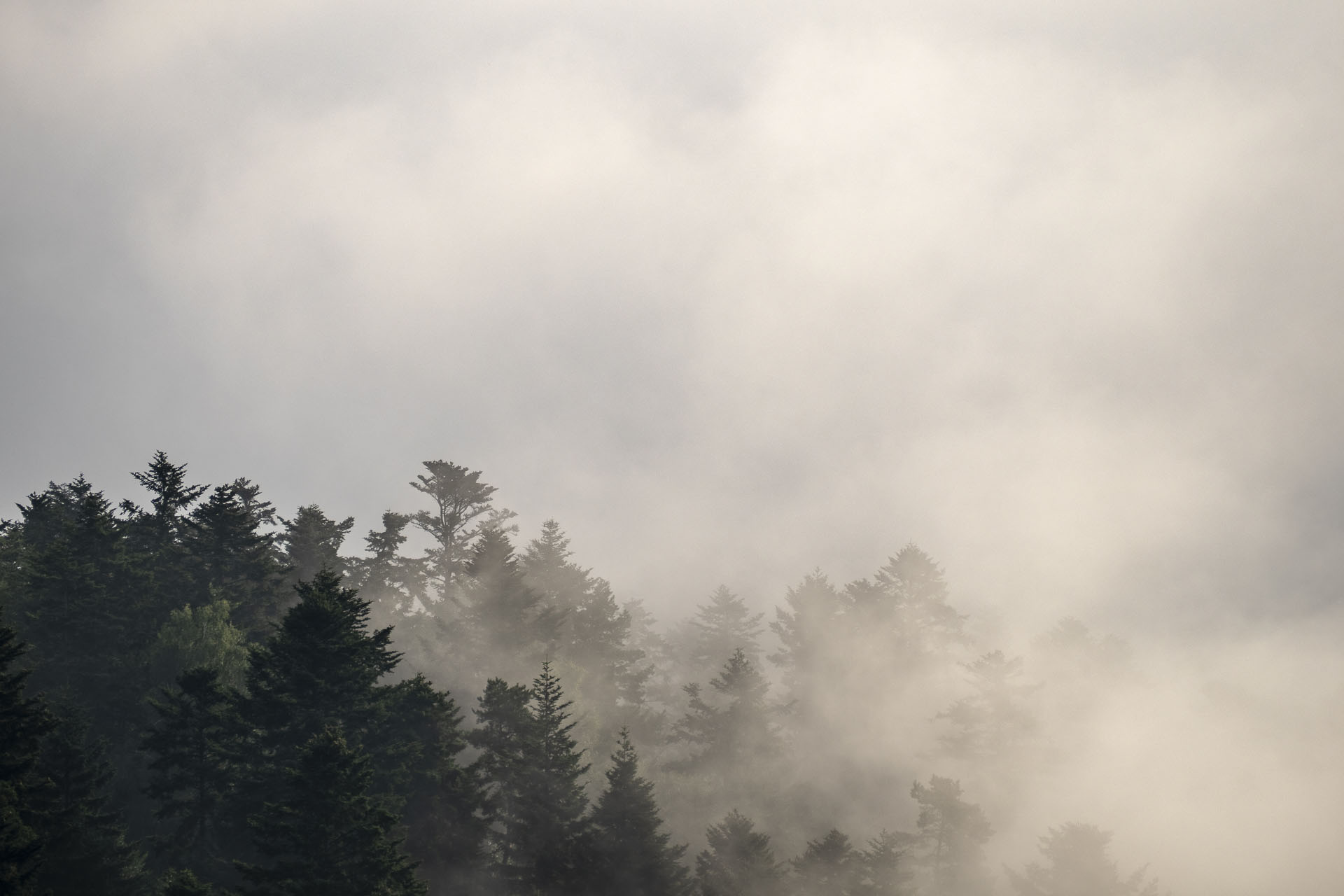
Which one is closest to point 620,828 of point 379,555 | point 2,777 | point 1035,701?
point 2,777

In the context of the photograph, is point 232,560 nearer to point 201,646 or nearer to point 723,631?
point 201,646

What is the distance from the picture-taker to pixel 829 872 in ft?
178

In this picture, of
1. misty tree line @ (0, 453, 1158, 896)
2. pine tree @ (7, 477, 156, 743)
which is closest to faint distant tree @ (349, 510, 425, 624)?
misty tree line @ (0, 453, 1158, 896)

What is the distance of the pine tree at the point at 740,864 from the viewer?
5122cm

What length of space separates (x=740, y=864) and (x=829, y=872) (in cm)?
604

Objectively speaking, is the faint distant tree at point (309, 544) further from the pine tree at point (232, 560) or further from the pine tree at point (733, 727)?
the pine tree at point (733, 727)

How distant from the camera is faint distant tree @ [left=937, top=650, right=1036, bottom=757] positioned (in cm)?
7738

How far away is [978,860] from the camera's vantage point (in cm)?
6494

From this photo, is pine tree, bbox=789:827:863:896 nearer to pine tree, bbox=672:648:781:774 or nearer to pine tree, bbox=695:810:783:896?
pine tree, bbox=695:810:783:896

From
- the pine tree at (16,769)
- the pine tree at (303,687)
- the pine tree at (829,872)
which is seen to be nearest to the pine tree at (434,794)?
the pine tree at (303,687)

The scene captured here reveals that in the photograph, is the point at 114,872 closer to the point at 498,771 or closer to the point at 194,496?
the point at 498,771

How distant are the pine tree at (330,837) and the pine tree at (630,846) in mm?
15527

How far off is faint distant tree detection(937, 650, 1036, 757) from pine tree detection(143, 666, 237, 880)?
5913 cm

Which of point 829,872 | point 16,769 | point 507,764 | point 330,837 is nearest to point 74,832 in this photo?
point 16,769
